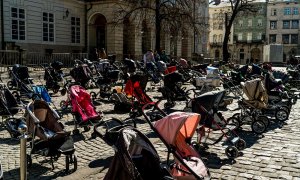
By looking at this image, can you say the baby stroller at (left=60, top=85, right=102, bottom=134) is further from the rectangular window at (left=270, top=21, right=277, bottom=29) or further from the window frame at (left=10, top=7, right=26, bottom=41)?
the rectangular window at (left=270, top=21, right=277, bottom=29)

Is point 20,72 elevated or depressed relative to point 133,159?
elevated

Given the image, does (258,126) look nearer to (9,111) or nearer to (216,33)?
(9,111)

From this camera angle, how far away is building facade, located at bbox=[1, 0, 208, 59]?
27.8 m

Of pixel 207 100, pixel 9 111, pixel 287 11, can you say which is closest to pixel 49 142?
pixel 207 100

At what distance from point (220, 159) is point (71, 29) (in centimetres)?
2809

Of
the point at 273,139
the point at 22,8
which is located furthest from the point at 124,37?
the point at 273,139

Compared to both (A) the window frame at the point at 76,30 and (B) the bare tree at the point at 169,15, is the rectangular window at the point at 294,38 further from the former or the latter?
(A) the window frame at the point at 76,30

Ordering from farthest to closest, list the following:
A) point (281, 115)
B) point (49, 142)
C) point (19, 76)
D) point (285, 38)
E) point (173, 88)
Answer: point (285, 38) < point (19, 76) < point (173, 88) < point (281, 115) < point (49, 142)

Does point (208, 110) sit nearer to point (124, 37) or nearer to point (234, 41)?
point (124, 37)

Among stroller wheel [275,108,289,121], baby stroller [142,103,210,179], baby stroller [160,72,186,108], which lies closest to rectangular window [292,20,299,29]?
baby stroller [160,72,186,108]

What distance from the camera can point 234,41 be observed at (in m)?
86.4

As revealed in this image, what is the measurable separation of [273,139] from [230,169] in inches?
103

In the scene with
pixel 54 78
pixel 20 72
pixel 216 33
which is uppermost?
pixel 216 33

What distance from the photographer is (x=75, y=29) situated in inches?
1326
